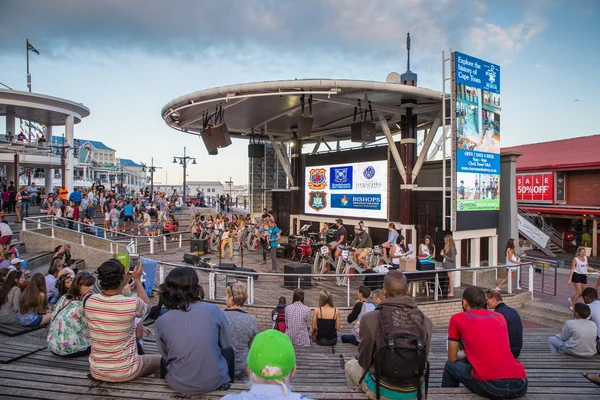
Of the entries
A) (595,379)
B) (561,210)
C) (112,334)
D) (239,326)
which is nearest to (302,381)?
(239,326)

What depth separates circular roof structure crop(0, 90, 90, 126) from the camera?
2644cm

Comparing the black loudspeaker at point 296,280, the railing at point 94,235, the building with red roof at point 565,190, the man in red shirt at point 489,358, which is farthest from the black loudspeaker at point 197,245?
the building with red roof at point 565,190

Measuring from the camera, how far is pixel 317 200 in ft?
62.5

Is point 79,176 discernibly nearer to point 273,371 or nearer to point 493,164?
point 493,164

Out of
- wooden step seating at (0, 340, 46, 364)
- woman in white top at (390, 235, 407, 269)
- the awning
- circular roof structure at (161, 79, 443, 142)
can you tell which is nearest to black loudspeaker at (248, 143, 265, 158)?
circular roof structure at (161, 79, 443, 142)

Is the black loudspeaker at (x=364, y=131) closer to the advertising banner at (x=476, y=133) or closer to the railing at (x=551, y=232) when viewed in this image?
the advertising banner at (x=476, y=133)

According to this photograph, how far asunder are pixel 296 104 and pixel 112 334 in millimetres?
13528

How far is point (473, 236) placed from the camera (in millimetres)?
12484

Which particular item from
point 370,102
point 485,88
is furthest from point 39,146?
point 485,88

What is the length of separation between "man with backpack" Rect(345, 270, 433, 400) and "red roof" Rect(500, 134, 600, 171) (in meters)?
27.3

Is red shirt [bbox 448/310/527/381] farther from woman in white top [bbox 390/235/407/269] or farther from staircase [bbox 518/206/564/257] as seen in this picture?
staircase [bbox 518/206/564/257]

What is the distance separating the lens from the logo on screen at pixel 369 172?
52.0ft

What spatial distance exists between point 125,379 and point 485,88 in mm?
12934

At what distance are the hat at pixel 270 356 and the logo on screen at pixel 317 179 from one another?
1661 cm
